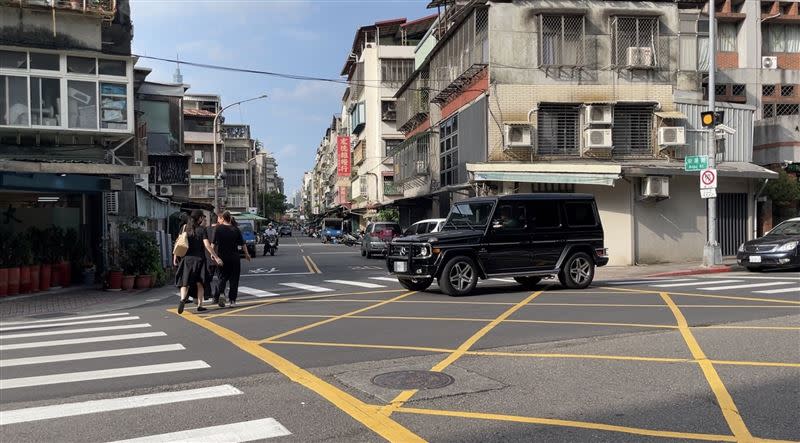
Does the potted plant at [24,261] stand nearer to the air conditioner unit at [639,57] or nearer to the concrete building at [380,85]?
the air conditioner unit at [639,57]

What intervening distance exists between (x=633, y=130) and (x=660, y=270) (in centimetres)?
602

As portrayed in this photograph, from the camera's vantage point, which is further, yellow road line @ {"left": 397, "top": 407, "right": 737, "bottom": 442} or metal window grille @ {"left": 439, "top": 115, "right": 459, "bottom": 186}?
metal window grille @ {"left": 439, "top": 115, "right": 459, "bottom": 186}

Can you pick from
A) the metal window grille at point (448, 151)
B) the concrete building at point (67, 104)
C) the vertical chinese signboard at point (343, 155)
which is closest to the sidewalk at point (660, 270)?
the metal window grille at point (448, 151)

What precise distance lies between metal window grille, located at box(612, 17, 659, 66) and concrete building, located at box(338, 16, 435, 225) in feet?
105

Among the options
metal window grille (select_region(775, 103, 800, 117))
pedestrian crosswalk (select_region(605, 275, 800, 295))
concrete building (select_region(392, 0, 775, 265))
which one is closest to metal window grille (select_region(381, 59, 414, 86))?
metal window grille (select_region(775, 103, 800, 117))

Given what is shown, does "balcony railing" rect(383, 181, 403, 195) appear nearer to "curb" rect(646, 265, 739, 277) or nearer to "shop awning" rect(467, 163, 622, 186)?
"shop awning" rect(467, 163, 622, 186)

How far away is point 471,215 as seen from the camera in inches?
564

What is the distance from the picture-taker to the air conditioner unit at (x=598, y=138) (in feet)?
74.4

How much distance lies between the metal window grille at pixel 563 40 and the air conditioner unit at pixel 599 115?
1749 millimetres

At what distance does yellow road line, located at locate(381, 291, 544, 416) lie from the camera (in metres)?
5.69

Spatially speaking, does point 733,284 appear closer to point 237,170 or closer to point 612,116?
point 612,116

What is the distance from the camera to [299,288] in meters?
16.8

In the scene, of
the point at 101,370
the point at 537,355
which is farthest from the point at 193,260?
the point at 537,355

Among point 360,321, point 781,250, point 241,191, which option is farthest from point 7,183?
point 241,191
